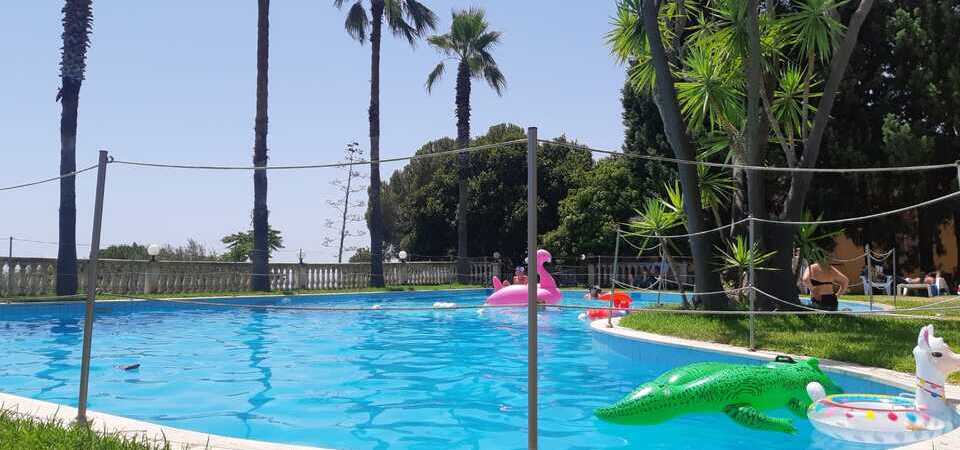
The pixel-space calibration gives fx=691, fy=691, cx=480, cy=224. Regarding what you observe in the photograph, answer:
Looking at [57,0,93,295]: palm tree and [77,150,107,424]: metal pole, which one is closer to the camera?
[77,150,107,424]: metal pole

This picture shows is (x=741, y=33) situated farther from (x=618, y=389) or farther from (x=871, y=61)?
(x=871, y=61)

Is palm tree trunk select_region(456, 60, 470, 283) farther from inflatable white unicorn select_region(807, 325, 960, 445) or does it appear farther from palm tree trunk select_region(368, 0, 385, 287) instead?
inflatable white unicorn select_region(807, 325, 960, 445)

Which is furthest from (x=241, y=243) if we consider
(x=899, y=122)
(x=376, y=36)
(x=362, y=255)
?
(x=899, y=122)

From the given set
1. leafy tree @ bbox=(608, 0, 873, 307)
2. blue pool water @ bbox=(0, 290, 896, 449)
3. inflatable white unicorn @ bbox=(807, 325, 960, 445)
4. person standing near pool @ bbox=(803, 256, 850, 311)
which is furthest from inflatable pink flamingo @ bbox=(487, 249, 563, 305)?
inflatable white unicorn @ bbox=(807, 325, 960, 445)

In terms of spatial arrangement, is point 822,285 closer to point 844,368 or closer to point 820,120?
point 820,120

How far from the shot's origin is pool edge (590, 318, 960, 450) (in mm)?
4082

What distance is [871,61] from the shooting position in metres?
21.8

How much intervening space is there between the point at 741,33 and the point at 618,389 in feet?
21.6

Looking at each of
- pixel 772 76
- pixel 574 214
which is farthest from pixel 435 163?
pixel 772 76

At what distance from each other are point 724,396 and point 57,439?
15.6 feet

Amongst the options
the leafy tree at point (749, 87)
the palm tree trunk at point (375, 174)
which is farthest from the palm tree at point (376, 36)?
the leafy tree at point (749, 87)

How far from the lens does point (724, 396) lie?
5.68 metres

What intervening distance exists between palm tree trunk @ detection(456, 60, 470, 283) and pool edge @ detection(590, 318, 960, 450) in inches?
751

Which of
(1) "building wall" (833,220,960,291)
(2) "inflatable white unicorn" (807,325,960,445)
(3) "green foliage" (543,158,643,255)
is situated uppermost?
(3) "green foliage" (543,158,643,255)
